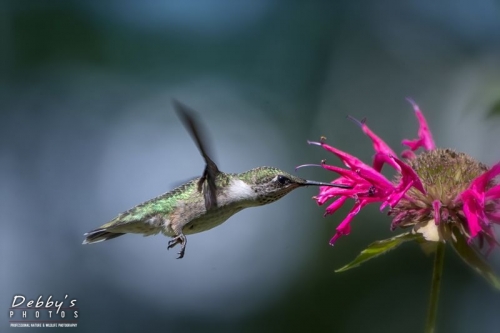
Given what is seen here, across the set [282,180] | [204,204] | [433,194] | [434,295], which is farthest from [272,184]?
[434,295]

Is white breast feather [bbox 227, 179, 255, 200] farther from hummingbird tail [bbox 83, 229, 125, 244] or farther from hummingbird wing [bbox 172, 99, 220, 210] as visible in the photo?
hummingbird tail [bbox 83, 229, 125, 244]

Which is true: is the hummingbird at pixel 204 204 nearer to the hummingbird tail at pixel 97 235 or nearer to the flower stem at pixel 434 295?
the hummingbird tail at pixel 97 235

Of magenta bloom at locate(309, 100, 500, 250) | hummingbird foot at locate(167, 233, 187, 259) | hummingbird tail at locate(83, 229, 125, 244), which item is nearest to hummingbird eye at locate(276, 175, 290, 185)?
magenta bloom at locate(309, 100, 500, 250)

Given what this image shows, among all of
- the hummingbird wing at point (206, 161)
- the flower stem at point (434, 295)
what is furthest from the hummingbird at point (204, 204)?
the flower stem at point (434, 295)

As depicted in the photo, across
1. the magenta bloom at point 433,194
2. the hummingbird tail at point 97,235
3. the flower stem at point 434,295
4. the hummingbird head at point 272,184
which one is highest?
the hummingbird tail at point 97,235

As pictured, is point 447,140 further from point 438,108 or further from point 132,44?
point 132,44

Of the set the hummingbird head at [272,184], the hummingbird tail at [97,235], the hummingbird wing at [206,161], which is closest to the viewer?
the hummingbird wing at [206,161]
